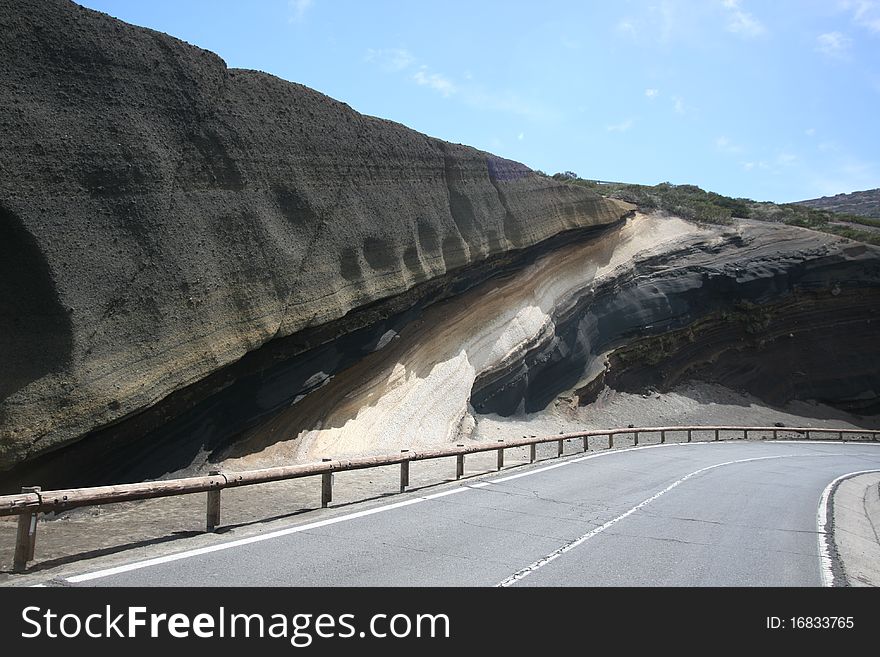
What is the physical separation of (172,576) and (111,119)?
796cm

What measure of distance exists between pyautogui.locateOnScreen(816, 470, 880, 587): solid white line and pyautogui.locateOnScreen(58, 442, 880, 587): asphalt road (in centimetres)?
9

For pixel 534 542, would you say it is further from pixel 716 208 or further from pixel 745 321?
pixel 716 208

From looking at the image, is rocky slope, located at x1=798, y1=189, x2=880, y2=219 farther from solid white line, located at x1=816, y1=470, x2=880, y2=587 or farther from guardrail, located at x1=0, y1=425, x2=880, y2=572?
guardrail, located at x1=0, y1=425, x2=880, y2=572

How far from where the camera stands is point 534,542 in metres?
7.31

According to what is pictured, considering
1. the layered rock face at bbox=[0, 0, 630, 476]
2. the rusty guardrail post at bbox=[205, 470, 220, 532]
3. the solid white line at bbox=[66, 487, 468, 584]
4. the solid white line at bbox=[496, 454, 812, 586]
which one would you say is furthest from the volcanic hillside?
the solid white line at bbox=[496, 454, 812, 586]

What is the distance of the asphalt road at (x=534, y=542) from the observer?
5.61m

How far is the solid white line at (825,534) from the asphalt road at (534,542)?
9 centimetres

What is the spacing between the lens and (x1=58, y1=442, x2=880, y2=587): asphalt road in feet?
18.4

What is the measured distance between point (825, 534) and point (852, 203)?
102182 millimetres

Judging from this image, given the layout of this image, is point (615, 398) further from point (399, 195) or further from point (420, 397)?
point (399, 195)

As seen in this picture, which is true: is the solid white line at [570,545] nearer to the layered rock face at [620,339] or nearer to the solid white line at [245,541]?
the solid white line at [245,541]

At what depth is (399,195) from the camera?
16969 millimetres

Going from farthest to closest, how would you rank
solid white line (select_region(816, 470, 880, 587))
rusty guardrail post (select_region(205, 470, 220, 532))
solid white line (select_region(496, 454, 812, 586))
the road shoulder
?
rusty guardrail post (select_region(205, 470, 220, 532)) → the road shoulder → solid white line (select_region(816, 470, 880, 587)) → solid white line (select_region(496, 454, 812, 586))
